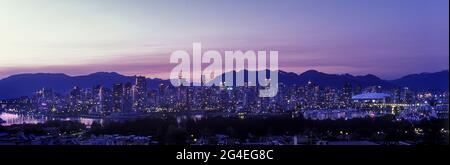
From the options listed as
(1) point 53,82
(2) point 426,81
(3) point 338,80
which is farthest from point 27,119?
(2) point 426,81

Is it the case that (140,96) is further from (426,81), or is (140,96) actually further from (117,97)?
(426,81)

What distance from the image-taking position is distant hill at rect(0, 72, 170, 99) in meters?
3.90

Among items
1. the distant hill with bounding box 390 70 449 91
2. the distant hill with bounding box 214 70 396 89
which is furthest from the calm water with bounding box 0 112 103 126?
the distant hill with bounding box 390 70 449 91

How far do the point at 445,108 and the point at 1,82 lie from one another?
3.13 m

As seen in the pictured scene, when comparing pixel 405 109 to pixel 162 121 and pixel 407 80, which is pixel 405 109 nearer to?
pixel 407 80

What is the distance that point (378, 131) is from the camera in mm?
3279

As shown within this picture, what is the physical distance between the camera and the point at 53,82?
13.6 ft

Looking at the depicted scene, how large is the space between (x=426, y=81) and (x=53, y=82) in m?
3.02

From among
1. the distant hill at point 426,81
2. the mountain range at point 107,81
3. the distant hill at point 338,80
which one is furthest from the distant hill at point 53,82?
the distant hill at point 426,81

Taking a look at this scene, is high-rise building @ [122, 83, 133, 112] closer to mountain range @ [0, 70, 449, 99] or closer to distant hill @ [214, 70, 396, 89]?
mountain range @ [0, 70, 449, 99]

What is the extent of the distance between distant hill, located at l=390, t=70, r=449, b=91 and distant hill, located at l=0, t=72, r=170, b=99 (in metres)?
2.02

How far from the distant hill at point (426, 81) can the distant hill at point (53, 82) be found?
6.62 ft

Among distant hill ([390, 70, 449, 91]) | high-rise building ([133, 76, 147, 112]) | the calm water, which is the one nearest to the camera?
distant hill ([390, 70, 449, 91])
